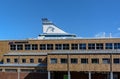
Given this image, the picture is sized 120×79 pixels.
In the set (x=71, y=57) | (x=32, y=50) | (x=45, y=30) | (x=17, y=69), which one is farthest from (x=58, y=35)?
(x=71, y=57)

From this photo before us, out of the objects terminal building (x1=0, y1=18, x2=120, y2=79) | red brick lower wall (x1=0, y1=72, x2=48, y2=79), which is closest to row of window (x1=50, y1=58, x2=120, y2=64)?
terminal building (x1=0, y1=18, x2=120, y2=79)

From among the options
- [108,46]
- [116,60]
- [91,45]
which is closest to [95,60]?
[116,60]

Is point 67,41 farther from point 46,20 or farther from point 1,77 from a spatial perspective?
point 46,20

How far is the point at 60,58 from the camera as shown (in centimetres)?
6334

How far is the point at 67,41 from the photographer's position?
2945 inches

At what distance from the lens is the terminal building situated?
60938mm

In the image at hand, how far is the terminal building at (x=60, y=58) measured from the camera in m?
60.9

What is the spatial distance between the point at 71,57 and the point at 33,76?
12.3m

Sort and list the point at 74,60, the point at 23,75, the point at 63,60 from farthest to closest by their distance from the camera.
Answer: the point at 23,75 → the point at 63,60 → the point at 74,60

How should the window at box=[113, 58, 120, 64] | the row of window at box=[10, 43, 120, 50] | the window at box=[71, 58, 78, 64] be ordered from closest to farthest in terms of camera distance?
the window at box=[113, 58, 120, 64] < the window at box=[71, 58, 78, 64] < the row of window at box=[10, 43, 120, 50]

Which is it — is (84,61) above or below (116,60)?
below

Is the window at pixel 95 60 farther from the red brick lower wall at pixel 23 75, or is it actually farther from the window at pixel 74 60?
the red brick lower wall at pixel 23 75

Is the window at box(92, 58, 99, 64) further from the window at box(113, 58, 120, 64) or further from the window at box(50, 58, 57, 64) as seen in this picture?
the window at box(50, 58, 57, 64)

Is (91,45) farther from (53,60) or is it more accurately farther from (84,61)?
(53,60)
